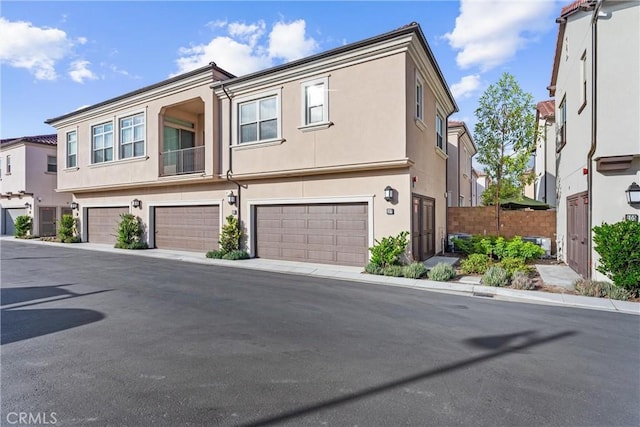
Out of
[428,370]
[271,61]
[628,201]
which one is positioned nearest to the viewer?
[428,370]

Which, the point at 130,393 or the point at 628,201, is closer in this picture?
the point at 130,393

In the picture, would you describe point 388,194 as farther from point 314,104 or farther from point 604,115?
point 604,115

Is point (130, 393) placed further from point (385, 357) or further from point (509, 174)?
point (509, 174)

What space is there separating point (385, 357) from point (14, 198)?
3232 cm

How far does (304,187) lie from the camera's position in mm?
12133

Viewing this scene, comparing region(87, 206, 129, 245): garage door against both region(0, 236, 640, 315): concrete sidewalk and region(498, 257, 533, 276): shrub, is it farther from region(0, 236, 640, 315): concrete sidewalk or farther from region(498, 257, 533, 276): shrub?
region(498, 257, 533, 276): shrub

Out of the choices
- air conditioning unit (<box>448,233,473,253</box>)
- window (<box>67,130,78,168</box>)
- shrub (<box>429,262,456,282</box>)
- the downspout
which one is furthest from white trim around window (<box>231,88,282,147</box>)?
window (<box>67,130,78,168</box>)

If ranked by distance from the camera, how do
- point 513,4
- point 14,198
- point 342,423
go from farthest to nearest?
point 14,198 → point 513,4 → point 342,423

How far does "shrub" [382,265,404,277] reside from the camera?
385 inches

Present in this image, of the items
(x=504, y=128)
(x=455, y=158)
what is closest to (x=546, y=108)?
(x=455, y=158)

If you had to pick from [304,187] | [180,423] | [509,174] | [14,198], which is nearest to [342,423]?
[180,423]

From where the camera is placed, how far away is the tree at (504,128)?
13.7 m

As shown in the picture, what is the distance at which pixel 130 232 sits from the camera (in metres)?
Result: 16.7

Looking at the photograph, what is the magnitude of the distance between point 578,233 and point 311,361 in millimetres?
9884
